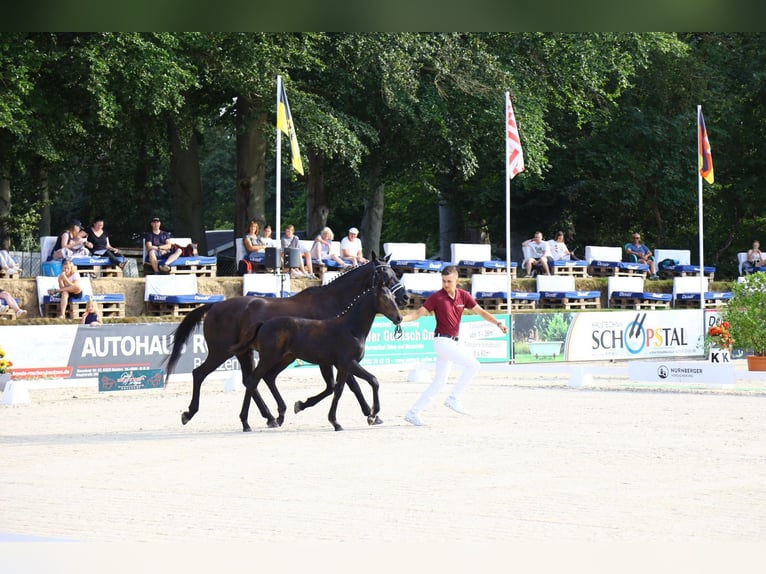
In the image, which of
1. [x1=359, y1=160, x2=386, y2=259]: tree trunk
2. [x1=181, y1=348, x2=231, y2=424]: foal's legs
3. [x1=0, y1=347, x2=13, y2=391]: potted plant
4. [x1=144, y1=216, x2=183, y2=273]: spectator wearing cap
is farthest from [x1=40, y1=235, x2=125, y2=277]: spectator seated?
[x1=359, y1=160, x2=386, y2=259]: tree trunk

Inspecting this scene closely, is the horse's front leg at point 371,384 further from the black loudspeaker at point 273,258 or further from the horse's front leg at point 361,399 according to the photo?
the black loudspeaker at point 273,258

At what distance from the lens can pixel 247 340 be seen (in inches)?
567

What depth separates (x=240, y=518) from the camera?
8.21 meters

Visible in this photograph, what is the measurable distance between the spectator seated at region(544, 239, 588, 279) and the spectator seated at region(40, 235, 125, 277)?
11.6 meters

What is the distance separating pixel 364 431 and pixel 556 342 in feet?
43.0

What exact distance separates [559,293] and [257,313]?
16769mm

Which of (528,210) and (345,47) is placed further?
(528,210)

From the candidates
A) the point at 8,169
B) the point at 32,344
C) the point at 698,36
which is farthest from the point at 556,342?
the point at 698,36

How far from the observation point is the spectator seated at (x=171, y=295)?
79.0 feet

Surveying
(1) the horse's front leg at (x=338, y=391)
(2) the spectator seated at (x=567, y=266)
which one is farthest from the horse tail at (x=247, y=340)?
(2) the spectator seated at (x=567, y=266)

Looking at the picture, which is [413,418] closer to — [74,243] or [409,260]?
[74,243]

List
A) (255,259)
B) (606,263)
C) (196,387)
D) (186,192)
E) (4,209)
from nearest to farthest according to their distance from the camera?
(196,387) → (255,259) → (4,209) → (186,192) → (606,263)

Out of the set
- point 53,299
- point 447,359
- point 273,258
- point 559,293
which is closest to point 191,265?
point 53,299

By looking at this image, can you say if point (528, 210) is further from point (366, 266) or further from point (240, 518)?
point (240, 518)
